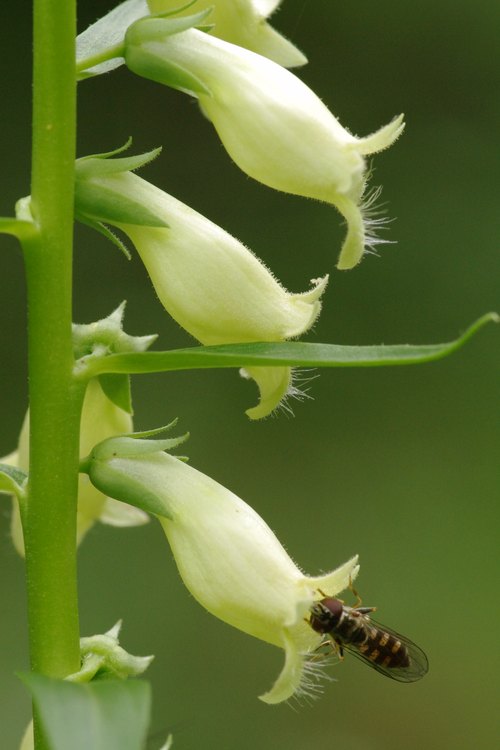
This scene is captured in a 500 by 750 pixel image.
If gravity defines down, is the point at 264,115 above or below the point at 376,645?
above

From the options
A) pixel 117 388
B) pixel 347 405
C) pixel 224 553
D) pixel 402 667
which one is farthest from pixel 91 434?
pixel 347 405

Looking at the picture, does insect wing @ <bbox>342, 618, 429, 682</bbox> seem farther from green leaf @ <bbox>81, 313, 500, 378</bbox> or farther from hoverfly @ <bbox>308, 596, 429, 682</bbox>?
green leaf @ <bbox>81, 313, 500, 378</bbox>

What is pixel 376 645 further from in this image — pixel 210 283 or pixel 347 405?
pixel 347 405

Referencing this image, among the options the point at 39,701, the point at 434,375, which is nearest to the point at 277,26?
the point at 434,375

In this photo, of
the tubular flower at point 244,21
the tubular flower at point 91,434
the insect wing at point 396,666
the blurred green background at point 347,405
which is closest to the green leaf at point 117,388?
the tubular flower at point 91,434

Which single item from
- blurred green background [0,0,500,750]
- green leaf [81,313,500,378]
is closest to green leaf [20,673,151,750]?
green leaf [81,313,500,378]

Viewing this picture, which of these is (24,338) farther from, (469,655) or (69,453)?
(69,453)
